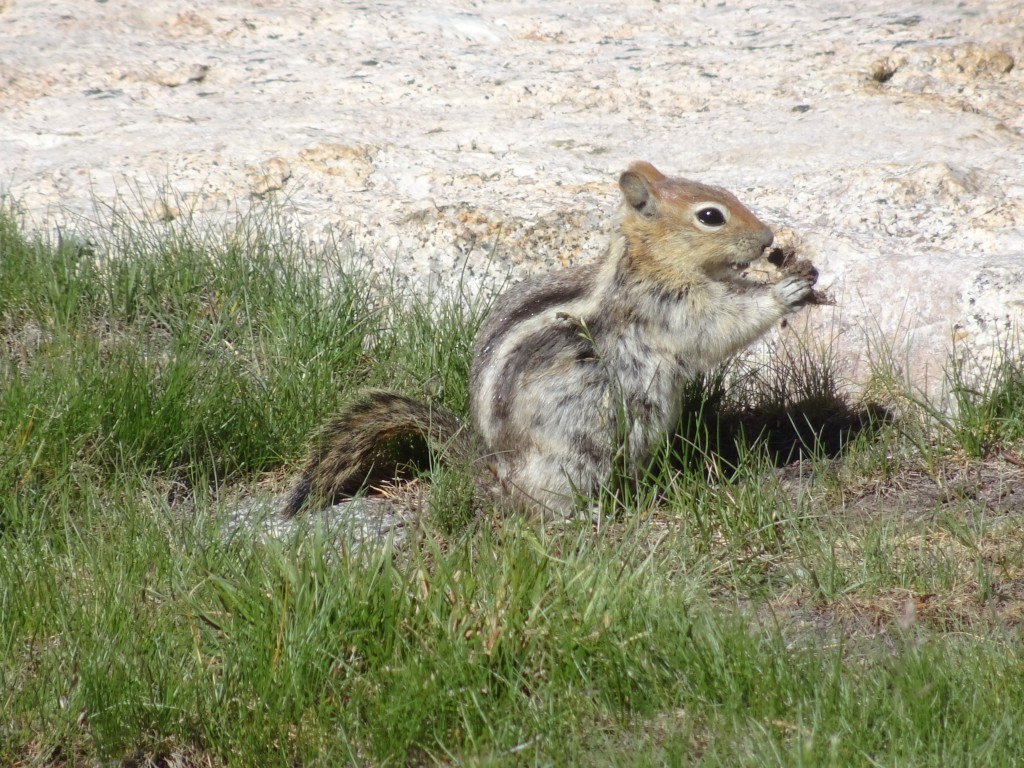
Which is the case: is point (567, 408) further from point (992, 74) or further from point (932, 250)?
point (992, 74)

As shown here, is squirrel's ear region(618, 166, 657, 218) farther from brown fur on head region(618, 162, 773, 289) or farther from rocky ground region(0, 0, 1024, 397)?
rocky ground region(0, 0, 1024, 397)

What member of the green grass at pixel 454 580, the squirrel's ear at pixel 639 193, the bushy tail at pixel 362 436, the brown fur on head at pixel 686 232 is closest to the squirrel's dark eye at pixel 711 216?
the brown fur on head at pixel 686 232

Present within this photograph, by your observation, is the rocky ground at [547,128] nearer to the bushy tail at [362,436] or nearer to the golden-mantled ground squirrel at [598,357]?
the golden-mantled ground squirrel at [598,357]

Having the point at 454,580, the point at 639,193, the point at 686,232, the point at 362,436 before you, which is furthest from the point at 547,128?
the point at 454,580

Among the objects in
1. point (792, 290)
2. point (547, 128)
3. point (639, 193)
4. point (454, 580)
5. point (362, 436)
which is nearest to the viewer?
point (454, 580)

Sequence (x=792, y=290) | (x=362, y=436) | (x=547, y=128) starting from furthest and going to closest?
1. (x=547, y=128)
2. (x=792, y=290)
3. (x=362, y=436)

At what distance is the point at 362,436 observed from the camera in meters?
3.63

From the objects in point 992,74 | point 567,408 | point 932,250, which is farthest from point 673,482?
point 992,74

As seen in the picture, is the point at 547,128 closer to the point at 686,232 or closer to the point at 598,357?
the point at 686,232

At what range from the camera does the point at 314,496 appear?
140 inches

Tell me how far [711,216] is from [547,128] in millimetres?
1659

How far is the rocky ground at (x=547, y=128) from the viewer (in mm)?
4332

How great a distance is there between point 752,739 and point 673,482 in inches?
46.3

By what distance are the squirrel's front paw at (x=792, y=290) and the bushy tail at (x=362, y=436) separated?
3.53 ft
